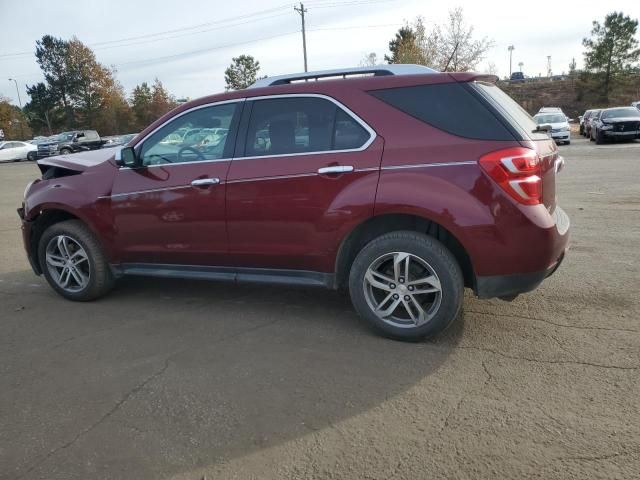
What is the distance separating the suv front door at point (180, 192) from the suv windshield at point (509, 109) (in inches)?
74.5

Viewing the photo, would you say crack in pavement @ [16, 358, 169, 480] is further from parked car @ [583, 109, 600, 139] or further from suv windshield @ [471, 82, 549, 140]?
parked car @ [583, 109, 600, 139]

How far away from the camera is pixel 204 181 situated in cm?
435

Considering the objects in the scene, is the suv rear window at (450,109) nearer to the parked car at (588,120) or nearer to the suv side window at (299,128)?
the suv side window at (299,128)

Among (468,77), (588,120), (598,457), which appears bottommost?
(598,457)

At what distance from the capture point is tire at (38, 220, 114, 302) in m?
5.01

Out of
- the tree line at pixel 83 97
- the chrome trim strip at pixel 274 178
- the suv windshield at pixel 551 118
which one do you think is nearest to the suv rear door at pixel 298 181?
the chrome trim strip at pixel 274 178

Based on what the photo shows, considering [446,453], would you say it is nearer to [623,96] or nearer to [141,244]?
[141,244]

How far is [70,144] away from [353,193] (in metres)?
35.5

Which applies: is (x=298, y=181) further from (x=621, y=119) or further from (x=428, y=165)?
(x=621, y=119)

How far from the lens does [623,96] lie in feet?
186

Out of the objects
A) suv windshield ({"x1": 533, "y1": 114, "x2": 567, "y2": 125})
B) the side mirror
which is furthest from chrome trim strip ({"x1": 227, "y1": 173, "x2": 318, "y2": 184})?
suv windshield ({"x1": 533, "y1": 114, "x2": 567, "y2": 125})

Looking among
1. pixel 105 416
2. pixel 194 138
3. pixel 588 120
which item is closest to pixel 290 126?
pixel 194 138

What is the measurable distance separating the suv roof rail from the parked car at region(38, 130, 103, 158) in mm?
31527

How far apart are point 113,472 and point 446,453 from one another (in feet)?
5.32
